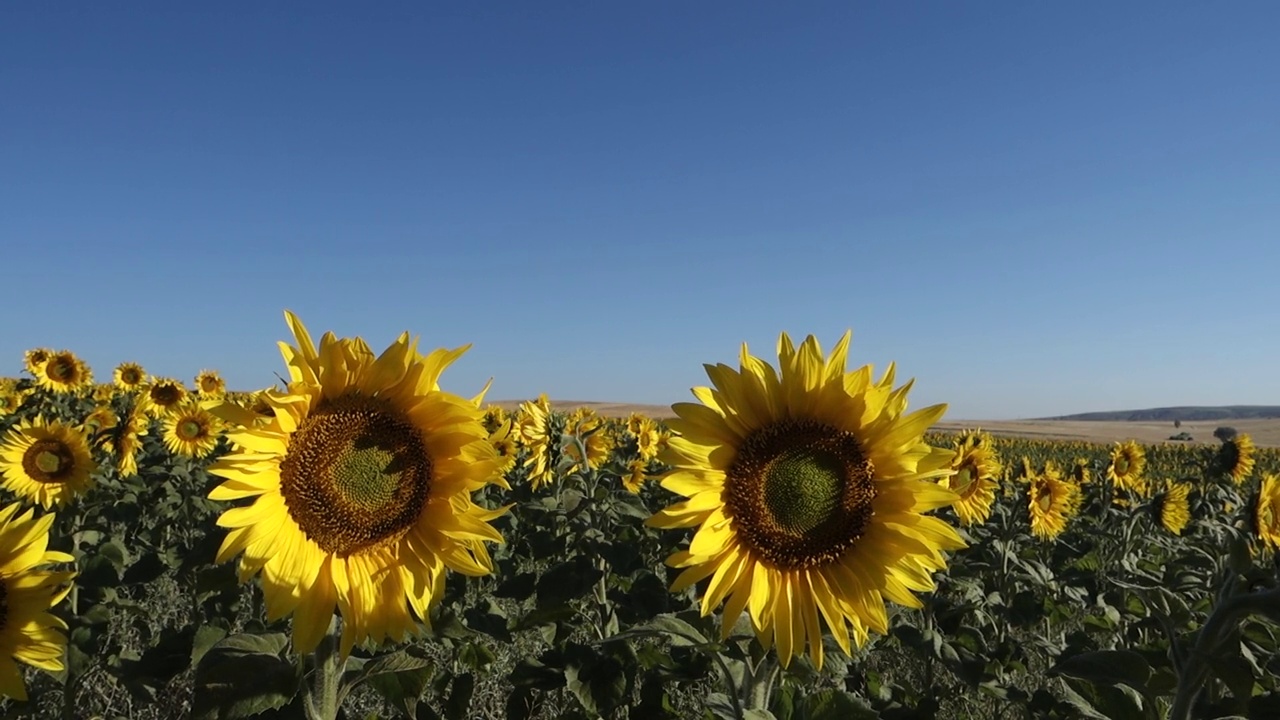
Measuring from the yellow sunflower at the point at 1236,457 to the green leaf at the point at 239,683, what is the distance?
345 inches

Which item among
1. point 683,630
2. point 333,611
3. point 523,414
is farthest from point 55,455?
point 683,630

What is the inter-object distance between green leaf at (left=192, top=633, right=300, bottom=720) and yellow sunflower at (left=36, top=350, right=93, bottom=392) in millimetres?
10906

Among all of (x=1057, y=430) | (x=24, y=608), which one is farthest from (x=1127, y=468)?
(x=1057, y=430)

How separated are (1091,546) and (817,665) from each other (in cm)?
598

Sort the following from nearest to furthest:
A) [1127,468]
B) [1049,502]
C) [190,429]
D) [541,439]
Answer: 1. [541,439]
2. [1049,502]
3. [190,429]
4. [1127,468]

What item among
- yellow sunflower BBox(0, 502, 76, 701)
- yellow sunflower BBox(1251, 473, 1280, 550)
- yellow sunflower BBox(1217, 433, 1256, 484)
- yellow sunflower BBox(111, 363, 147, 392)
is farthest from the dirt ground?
yellow sunflower BBox(0, 502, 76, 701)

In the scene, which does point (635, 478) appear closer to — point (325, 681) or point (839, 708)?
point (839, 708)

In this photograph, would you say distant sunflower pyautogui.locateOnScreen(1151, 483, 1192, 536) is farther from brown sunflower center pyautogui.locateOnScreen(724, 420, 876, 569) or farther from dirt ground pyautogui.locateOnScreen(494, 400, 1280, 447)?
dirt ground pyautogui.locateOnScreen(494, 400, 1280, 447)

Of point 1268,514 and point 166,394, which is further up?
point 166,394

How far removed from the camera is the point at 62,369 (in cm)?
1066

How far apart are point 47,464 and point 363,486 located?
4.29 m

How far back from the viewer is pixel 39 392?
10.4 metres

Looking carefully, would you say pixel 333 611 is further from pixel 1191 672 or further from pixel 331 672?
pixel 1191 672


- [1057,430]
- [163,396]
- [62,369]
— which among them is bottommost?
[1057,430]
